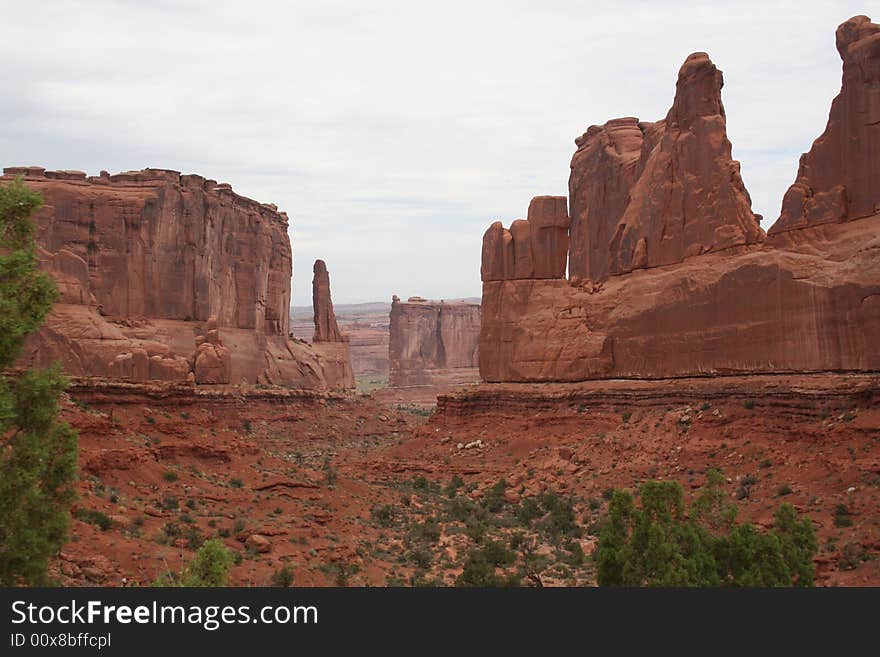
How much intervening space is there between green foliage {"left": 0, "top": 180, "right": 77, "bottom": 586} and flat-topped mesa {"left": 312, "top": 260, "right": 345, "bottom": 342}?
66305 mm

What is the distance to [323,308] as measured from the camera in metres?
Answer: 84.6

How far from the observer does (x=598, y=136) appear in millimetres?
54844

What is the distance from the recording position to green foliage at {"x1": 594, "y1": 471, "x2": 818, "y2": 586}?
1570 centimetres

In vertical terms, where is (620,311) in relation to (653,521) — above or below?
above

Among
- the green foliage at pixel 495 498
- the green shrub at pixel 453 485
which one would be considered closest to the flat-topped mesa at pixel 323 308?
the green shrub at pixel 453 485

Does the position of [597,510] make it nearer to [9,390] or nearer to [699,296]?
[699,296]

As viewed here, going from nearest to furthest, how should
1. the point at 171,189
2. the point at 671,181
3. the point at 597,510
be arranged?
the point at 597,510 → the point at 671,181 → the point at 171,189

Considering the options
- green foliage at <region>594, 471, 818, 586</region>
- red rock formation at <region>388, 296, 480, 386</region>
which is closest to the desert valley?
green foliage at <region>594, 471, 818, 586</region>

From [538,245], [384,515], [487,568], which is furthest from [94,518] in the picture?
[538,245]

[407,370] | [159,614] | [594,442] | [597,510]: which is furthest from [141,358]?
[407,370]

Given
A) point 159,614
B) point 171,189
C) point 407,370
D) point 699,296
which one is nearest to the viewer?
point 159,614

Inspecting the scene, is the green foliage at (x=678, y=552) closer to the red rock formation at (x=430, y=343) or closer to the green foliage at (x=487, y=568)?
the green foliage at (x=487, y=568)

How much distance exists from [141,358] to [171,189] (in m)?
17.8

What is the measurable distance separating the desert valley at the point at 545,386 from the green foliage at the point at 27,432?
65.6 inches
